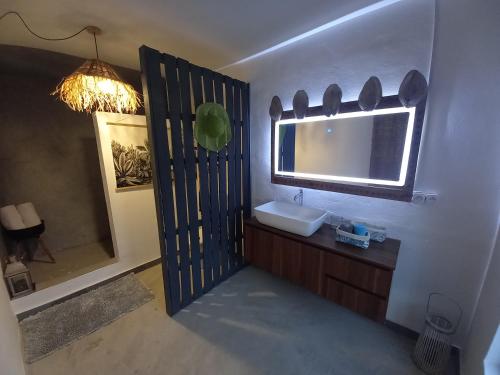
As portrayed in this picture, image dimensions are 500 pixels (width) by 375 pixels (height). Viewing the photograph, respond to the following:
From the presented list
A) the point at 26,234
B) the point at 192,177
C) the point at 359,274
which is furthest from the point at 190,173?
the point at 26,234

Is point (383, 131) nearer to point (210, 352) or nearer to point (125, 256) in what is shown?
point (210, 352)

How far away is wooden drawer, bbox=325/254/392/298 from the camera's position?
1.28 m

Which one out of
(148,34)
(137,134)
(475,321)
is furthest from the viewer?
(137,134)

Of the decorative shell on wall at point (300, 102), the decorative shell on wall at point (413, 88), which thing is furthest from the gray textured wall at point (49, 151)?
the decorative shell on wall at point (413, 88)

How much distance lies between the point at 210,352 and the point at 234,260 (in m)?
0.94

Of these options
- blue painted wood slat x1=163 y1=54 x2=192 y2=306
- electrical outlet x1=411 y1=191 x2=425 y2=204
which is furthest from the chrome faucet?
blue painted wood slat x1=163 y1=54 x2=192 y2=306

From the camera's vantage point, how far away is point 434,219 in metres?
1.41

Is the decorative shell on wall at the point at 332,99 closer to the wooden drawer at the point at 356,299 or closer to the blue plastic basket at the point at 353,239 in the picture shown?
the blue plastic basket at the point at 353,239

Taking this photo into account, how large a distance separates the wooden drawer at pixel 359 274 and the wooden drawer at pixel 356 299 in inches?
1.5

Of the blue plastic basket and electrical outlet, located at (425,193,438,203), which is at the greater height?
electrical outlet, located at (425,193,438,203)

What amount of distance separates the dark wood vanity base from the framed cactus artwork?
4.84ft

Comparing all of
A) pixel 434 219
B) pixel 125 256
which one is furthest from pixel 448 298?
pixel 125 256

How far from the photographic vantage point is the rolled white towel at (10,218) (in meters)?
2.15

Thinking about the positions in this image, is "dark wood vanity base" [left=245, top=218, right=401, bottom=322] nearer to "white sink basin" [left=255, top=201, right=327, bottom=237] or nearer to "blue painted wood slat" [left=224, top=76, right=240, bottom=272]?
"white sink basin" [left=255, top=201, right=327, bottom=237]
